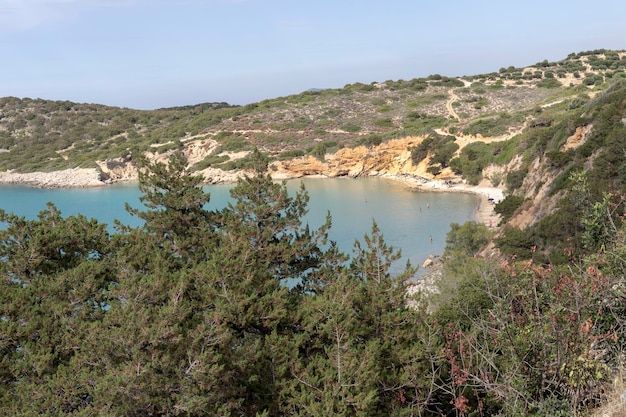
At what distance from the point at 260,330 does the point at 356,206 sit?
1475 inches

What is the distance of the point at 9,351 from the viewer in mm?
7738

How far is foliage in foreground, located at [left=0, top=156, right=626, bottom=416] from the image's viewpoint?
536cm

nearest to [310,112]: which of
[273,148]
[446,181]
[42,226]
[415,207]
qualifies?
[273,148]

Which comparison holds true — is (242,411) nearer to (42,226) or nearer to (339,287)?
(339,287)

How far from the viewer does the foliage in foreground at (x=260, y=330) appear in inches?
211

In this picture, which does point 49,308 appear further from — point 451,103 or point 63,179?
point 451,103

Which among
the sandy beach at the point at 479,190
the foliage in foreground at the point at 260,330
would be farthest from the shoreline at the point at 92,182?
the foliage in foreground at the point at 260,330

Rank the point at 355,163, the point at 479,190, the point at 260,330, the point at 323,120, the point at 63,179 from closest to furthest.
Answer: the point at 260,330, the point at 479,190, the point at 355,163, the point at 63,179, the point at 323,120

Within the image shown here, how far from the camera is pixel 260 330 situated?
896 centimetres

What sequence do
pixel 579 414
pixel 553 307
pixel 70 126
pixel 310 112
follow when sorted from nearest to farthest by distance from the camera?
pixel 579 414 < pixel 553 307 < pixel 310 112 < pixel 70 126

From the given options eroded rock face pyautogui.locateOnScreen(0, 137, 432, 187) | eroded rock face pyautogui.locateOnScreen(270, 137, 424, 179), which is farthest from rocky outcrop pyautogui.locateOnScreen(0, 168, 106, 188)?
eroded rock face pyautogui.locateOnScreen(270, 137, 424, 179)

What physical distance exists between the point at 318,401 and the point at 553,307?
3.75m

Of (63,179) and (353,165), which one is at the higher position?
(63,179)

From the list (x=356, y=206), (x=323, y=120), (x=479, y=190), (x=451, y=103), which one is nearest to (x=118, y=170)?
(x=323, y=120)
